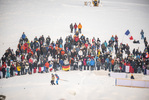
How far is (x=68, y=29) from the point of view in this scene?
19.3 m

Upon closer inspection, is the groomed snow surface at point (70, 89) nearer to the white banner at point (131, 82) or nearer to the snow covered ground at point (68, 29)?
the snow covered ground at point (68, 29)

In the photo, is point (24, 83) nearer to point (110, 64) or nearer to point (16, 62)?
point (16, 62)

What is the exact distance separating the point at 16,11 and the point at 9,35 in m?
4.44

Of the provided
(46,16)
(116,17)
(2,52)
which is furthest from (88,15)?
(2,52)

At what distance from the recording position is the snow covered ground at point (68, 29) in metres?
12.1

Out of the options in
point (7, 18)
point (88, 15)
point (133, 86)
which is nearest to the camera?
point (133, 86)

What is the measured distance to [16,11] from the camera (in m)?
20.7

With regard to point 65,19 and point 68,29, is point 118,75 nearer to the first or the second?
point 68,29

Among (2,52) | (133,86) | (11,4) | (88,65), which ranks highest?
(11,4)

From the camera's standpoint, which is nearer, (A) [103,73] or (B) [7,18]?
(A) [103,73]

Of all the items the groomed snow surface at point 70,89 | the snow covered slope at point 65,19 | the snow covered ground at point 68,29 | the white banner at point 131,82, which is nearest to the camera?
the groomed snow surface at point 70,89

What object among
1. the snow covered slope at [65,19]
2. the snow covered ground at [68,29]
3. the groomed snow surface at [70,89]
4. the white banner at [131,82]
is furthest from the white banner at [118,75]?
the snow covered slope at [65,19]

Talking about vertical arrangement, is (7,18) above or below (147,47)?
above

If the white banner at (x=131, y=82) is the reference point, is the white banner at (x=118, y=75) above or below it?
above
